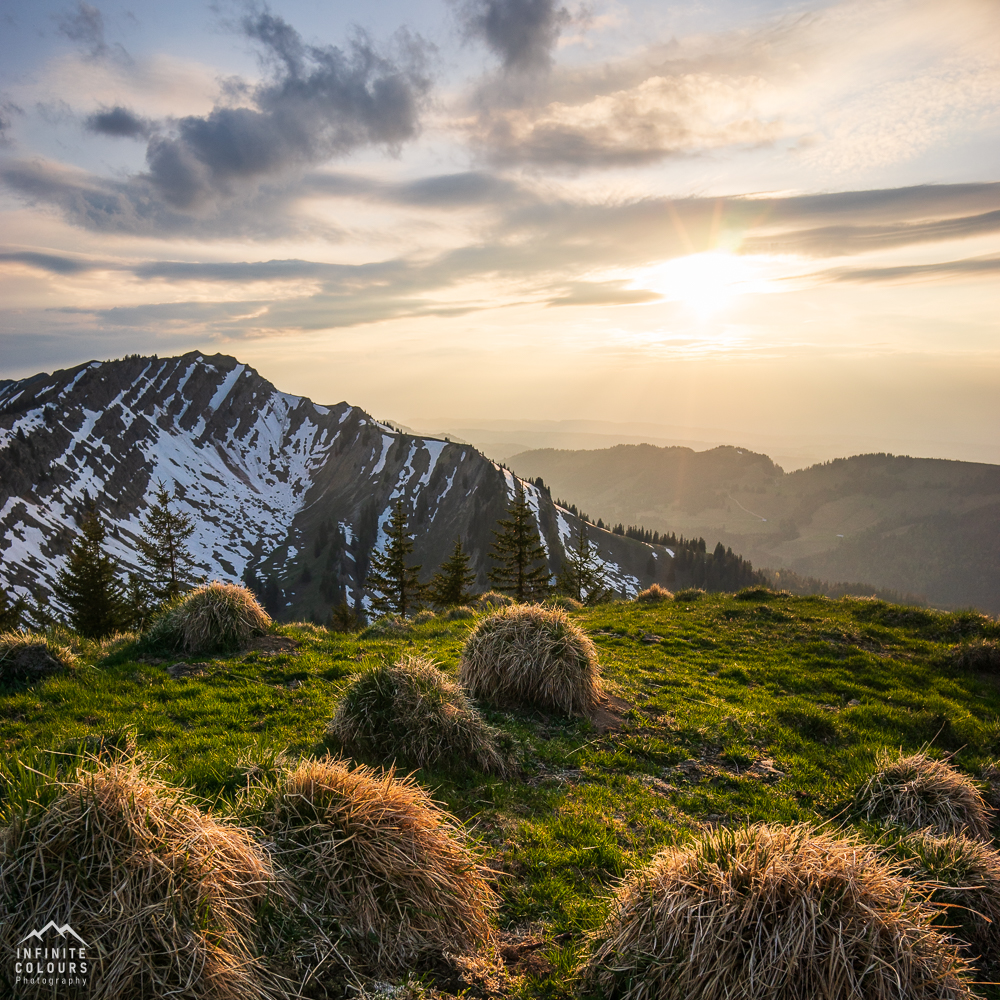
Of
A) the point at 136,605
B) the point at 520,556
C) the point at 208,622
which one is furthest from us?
the point at 136,605

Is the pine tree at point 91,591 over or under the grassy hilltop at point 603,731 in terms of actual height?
under

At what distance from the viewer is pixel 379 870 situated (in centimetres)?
495

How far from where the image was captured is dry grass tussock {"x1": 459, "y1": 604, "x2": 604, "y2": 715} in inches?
418

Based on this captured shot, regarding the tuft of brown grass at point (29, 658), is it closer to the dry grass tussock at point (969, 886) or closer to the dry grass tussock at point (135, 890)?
the dry grass tussock at point (135, 890)

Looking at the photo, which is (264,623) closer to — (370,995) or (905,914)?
(370,995)

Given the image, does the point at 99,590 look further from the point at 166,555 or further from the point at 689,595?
the point at 689,595

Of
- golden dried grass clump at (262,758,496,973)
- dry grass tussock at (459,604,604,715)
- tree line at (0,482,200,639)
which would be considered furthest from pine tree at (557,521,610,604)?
golden dried grass clump at (262,758,496,973)

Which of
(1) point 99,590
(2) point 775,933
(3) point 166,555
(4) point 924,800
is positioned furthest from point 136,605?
(2) point 775,933

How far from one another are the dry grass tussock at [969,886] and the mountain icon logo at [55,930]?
655 cm

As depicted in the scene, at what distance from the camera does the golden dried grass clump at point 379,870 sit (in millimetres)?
4656

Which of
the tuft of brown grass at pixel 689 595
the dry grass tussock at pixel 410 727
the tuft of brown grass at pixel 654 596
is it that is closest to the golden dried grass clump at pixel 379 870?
the dry grass tussock at pixel 410 727

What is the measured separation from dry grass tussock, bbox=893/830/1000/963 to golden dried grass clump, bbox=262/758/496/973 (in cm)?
407

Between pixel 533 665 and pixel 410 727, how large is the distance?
10.6ft

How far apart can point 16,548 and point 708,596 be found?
600 ft
